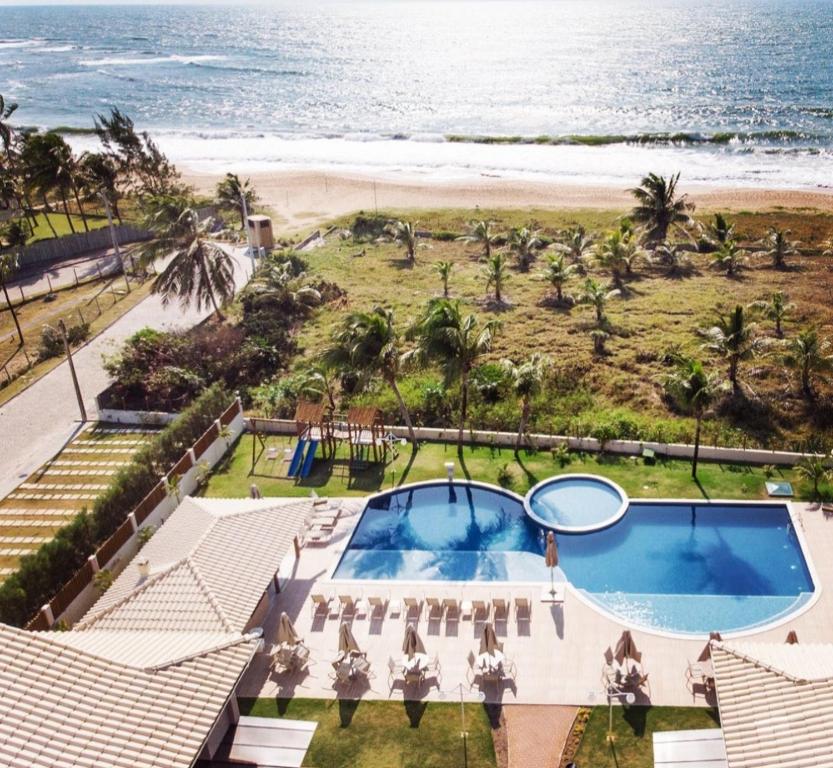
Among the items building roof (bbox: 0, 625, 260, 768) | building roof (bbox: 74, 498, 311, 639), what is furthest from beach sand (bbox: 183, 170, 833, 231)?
building roof (bbox: 0, 625, 260, 768)

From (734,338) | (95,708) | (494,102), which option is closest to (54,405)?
(95,708)

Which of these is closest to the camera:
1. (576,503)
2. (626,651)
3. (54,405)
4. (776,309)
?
(626,651)

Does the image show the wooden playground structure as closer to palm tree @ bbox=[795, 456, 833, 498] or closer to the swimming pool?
the swimming pool

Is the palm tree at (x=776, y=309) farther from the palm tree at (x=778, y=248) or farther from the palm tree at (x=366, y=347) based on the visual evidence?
the palm tree at (x=366, y=347)

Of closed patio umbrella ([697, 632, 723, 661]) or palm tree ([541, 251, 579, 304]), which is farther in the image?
palm tree ([541, 251, 579, 304])

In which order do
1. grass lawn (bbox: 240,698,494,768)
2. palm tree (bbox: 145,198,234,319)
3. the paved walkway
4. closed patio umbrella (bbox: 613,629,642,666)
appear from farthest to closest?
1. palm tree (bbox: 145,198,234,319)
2. closed patio umbrella (bbox: 613,629,642,666)
3. grass lawn (bbox: 240,698,494,768)
4. the paved walkway

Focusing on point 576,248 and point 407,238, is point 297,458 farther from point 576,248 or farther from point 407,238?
point 576,248

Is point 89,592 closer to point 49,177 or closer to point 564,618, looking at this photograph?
point 564,618
